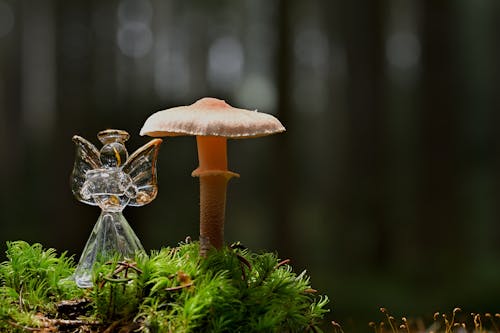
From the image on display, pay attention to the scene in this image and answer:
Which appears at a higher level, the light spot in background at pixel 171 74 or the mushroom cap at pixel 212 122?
the light spot in background at pixel 171 74

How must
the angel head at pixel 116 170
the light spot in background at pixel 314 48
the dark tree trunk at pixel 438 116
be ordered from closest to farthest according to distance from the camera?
1. the angel head at pixel 116 170
2. the dark tree trunk at pixel 438 116
3. the light spot in background at pixel 314 48

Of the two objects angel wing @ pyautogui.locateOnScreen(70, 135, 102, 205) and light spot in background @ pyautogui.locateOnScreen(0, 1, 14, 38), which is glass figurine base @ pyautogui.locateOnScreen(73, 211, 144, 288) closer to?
angel wing @ pyautogui.locateOnScreen(70, 135, 102, 205)

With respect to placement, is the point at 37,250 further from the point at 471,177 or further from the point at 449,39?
the point at 471,177

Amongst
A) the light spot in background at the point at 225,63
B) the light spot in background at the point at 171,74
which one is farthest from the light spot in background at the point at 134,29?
the light spot in background at the point at 225,63

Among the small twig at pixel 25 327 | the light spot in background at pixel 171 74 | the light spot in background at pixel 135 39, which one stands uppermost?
the light spot in background at pixel 135 39

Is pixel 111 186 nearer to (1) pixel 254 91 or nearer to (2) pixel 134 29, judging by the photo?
(2) pixel 134 29

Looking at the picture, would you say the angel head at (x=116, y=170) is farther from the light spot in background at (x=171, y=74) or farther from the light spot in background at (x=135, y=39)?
the light spot in background at (x=171, y=74)
